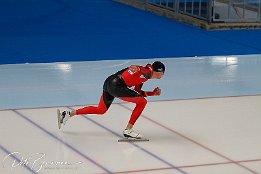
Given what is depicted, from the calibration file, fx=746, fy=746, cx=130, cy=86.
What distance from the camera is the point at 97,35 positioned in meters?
19.4

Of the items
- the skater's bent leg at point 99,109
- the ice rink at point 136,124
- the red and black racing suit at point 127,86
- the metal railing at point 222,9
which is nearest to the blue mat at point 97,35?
the metal railing at point 222,9

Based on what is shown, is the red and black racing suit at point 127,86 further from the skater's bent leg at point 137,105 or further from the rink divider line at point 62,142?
the rink divider line at point 62,142

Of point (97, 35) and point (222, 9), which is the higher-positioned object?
point (222, 9)

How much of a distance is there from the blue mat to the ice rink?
116 centimetres

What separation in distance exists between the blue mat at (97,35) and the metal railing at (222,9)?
1.72 ft

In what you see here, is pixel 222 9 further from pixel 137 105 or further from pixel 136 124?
pixel 137 105

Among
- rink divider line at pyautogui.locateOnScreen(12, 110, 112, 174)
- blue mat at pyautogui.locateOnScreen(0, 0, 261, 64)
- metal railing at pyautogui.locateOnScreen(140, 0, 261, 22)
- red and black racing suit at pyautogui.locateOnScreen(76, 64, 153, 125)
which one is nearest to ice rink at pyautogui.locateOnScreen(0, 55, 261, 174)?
rink divider line at pyautogui.locateOnScreen(12, 110, 112, 174)

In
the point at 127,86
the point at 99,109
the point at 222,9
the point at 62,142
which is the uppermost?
the point at 222,9

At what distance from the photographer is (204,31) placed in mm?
20641

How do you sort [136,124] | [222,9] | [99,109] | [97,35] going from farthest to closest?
1. [222,9]
2. [97,35]
3. [136,124]
4. [99,109]

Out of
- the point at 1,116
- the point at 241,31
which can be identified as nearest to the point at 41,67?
the point at 1,116

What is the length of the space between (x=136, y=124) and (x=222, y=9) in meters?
10.4

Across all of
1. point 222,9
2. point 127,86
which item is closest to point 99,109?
point 127,86

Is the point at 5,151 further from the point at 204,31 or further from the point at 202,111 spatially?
the point at 204,31
